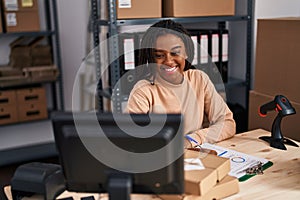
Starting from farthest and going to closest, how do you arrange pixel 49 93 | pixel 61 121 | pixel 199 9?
pixel 49 93 → pixel 199 9 → pixel 61 121

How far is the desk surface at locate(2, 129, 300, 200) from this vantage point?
1205 millimetres

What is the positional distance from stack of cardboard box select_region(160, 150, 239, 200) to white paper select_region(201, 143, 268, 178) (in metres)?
0.15

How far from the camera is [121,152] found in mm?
872

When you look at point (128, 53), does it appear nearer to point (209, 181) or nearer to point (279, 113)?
point (279, 113)

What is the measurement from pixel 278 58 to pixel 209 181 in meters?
1.19

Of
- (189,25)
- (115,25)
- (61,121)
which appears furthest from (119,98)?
(61,121)

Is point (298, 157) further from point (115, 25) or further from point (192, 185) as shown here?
point (115, 25)

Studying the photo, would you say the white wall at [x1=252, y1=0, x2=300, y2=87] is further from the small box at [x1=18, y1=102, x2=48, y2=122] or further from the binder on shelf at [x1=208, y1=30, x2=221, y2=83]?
the small box at [x1=18, y1=102, x2=48, y2=122]

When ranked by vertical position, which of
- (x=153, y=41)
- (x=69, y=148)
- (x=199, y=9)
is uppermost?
(x=199, y=9)

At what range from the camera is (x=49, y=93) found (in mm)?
3574

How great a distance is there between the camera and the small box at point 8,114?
10.3ft

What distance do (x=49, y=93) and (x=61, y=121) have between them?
9.20ft

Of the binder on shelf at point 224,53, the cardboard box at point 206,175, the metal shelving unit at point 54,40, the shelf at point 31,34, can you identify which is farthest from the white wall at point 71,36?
the cardboard box at point 206,175

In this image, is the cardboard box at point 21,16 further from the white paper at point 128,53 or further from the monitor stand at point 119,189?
the monitor stand at point 119,189
